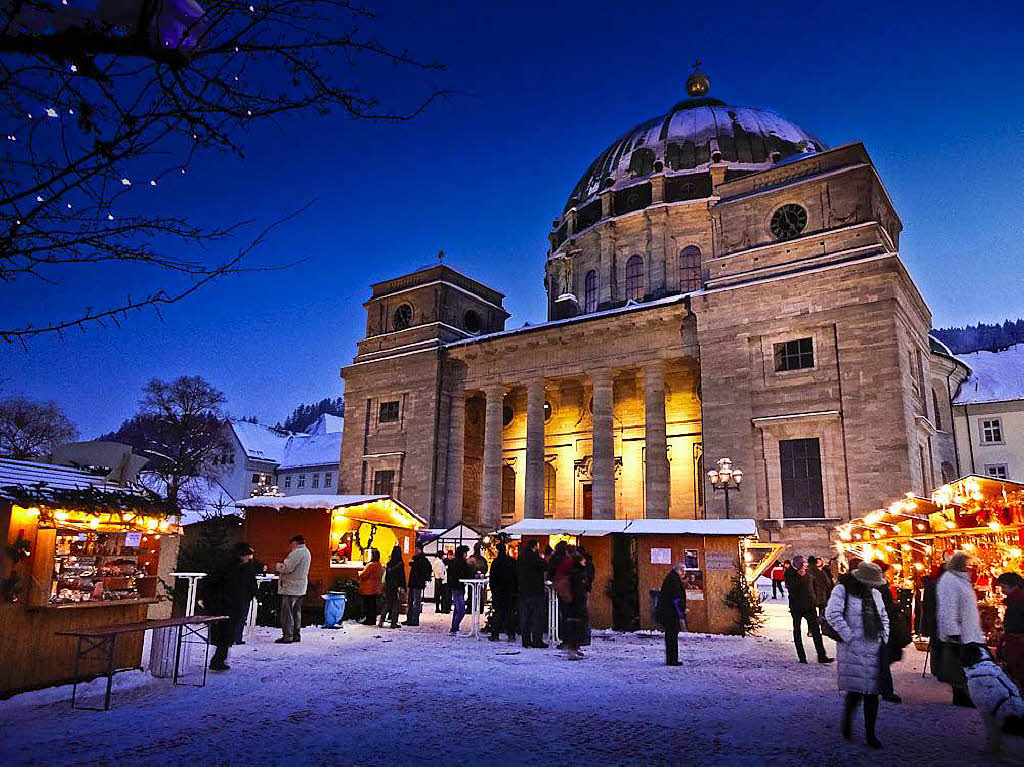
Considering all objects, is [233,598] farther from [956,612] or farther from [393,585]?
[956,612]

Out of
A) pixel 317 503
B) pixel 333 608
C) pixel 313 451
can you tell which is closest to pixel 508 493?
pixel 317 503

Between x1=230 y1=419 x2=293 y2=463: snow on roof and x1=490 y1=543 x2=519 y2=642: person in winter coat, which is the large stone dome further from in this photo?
x1=230 y1=419 x2=293 y2=463: snow on roof

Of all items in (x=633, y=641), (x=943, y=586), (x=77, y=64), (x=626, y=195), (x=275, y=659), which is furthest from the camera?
(x=626, y=195)

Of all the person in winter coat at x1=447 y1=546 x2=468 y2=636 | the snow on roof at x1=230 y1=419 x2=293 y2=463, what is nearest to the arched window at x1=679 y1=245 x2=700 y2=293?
the person in winter coat at x1=447 y1=546 x2=468 y2=636

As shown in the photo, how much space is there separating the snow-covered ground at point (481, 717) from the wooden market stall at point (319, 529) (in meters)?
6.01

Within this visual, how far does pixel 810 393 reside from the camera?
25.4m

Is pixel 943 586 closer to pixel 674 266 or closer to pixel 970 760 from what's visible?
pixel 970 760

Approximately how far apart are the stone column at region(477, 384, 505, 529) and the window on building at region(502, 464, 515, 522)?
4.60m

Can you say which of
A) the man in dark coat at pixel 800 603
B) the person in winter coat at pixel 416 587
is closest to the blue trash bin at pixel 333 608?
the person in winter coat at pixel 416 587

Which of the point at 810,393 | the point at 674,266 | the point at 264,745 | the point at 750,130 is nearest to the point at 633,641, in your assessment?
the point at 264,745

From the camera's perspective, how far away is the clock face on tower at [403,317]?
3956cm

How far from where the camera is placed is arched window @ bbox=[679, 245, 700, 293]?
37656 mm

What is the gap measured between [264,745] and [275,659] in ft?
16.3

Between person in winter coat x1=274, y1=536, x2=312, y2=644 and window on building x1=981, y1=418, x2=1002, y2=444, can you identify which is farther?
window on building x1=981, y1=418, x2=1002, y2=444
